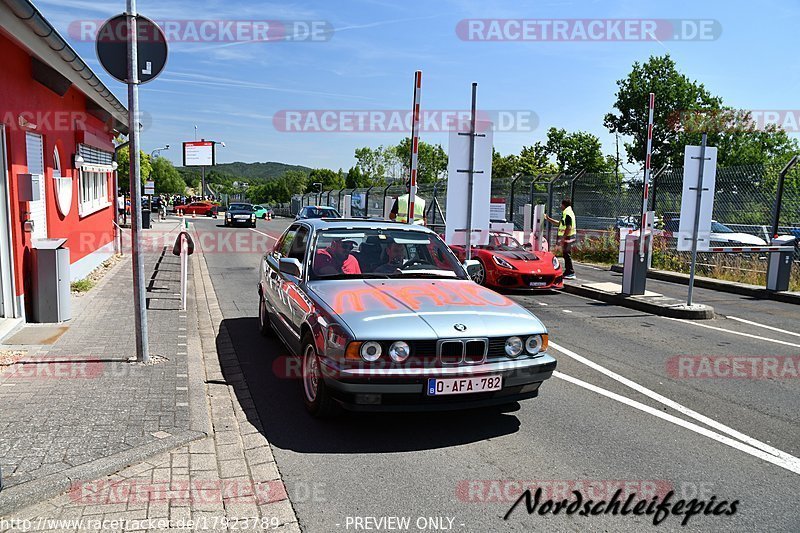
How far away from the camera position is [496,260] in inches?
487

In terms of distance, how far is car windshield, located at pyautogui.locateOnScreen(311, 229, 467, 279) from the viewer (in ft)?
19.2

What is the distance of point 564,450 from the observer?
4414mm

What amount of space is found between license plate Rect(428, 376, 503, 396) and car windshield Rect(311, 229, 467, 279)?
1699mm

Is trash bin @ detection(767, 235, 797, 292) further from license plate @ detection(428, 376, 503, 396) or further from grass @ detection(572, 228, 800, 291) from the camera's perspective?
license plate @ detection(428, 376, 503, 396)

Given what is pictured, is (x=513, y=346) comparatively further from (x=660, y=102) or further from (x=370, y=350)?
(x=660, y=102)

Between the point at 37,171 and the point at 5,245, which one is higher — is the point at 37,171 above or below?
above

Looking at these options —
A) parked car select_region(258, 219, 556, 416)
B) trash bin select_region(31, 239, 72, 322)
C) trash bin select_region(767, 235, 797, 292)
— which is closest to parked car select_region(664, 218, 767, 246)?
trash bin select_region(767, 235, 797, 292)

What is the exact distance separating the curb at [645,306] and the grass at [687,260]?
4.29m

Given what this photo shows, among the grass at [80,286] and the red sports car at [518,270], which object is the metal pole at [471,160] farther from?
the grass at [80,286]

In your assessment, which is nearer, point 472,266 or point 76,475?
point 76,475

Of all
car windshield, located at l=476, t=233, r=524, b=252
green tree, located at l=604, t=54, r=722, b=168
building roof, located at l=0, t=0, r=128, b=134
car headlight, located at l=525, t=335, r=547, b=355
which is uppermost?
green tree, located at l=604, t=54, r=722, b=168

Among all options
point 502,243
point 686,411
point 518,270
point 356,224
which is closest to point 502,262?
point 518,270

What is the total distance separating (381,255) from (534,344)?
6.36 feet

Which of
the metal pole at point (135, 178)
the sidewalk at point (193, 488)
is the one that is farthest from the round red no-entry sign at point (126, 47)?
the sidewalk at point (193, 488)
